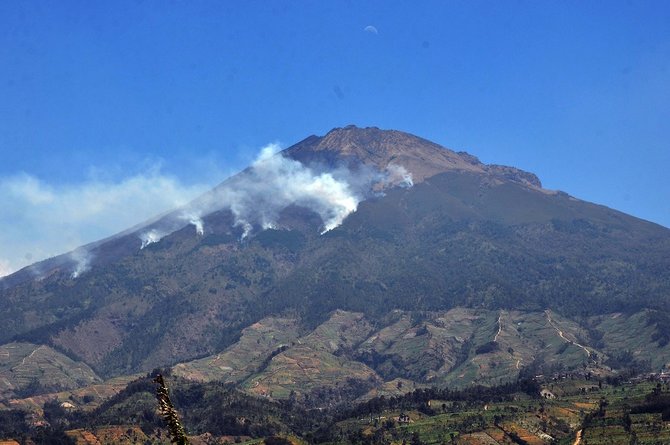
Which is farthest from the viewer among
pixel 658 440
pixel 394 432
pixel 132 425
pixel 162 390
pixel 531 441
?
pixel 132 425

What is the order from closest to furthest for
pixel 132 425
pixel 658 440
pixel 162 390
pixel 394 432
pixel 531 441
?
pixel 162 390, pixel 658 440, pixel 531 441, pixel 394 432, pixel 132 425

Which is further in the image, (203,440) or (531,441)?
(203,440)

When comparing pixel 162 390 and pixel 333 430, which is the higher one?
pixel 162 390

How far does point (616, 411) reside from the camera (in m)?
165

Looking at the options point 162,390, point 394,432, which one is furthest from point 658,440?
point 162,390

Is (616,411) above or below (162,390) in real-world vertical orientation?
below

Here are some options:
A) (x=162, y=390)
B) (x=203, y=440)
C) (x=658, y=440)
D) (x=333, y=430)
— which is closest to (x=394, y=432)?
(x=333, y=430)

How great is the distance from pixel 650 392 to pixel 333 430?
69330 millimetres

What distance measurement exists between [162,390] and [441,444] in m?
142

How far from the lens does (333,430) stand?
184375 mm

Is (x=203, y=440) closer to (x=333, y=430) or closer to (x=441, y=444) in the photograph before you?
(x=333, y=430)

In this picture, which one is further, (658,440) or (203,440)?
(203,440)

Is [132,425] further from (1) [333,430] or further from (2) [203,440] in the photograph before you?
(1) [333,430]

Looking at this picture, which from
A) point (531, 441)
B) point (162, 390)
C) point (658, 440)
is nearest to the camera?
point (162, 390)
